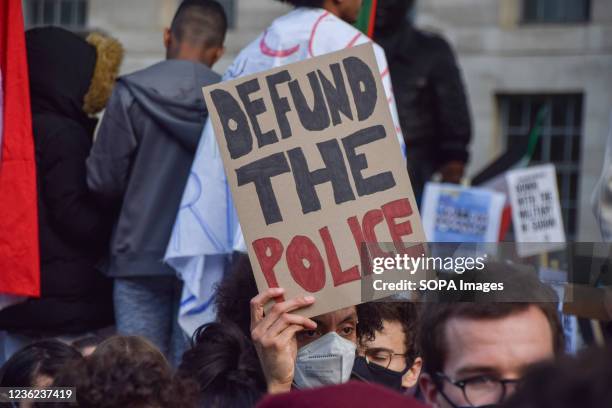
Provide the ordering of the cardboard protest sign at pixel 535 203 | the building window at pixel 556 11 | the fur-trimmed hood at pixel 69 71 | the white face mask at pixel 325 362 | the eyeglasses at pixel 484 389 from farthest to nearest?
1. the building window at pixel 556 11
2. the cardboard protest sign at pixel 535 203
3. the fur-trimmed hood at pixel 69 71
4. the white face mask at pixel 325 362
5. the eyeglasses at pixel 484 389

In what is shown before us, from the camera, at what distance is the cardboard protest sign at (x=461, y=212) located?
7.74 metres

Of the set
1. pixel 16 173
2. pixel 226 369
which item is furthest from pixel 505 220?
pixel 226 369

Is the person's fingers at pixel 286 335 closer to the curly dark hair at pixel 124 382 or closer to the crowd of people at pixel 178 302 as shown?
the crowd of people at pixel 178 302

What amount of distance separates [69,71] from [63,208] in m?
0.52

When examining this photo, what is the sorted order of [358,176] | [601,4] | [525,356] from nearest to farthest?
[525,356]
[358,176]
[601,4]

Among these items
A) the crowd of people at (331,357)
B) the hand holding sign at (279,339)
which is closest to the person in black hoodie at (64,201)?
the crowd of people at (331,357)

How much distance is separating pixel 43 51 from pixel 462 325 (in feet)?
9.12

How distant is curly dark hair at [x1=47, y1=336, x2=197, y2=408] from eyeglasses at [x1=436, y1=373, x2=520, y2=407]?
0.63 metres

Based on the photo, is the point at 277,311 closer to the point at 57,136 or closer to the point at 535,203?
the point at 57,136

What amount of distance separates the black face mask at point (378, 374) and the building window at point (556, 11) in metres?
14.9

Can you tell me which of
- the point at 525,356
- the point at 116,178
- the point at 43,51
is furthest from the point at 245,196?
the point at 43,51

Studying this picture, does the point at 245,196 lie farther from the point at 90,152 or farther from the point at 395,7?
the point at 395,7

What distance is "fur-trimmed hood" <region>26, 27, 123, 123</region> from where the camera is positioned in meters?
4.99

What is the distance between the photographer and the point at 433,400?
268cm
